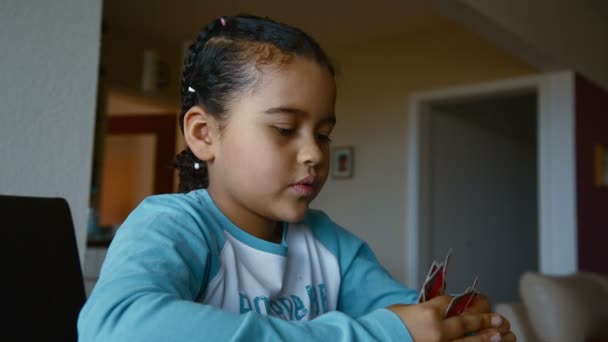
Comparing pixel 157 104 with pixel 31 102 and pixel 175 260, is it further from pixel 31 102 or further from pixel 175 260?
pixel 175 260

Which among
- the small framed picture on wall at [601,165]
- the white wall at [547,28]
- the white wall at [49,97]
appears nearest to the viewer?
the white wall at [49,97]

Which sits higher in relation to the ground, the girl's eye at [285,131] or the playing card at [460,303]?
the girl's eye at [285,131]

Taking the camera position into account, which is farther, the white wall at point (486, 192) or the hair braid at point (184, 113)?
the white wall at point (486, 192)

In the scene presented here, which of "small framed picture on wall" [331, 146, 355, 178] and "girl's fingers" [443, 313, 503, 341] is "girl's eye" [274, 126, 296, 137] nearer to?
Result: "girl's fingers" [443, 313, 503, 341]

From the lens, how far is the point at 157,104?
15.2 feet

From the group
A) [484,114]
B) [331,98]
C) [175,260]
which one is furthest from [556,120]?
[175,260]

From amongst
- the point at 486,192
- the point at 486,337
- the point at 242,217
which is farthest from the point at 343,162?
the point at 486,337

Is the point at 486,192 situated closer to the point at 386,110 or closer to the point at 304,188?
the point at 386,110

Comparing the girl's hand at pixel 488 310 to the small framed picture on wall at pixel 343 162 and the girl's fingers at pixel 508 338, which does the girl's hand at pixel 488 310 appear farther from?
the small framed picture on wall at pixel 343 162

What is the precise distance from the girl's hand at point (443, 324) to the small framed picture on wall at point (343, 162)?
3889 mm

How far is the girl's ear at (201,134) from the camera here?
2.58 feet

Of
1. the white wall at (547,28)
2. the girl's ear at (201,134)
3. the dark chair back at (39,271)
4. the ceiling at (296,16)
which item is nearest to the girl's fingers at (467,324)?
the girl's ear at (201,134)

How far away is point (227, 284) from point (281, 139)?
7.8 inches

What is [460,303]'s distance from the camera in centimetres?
66
